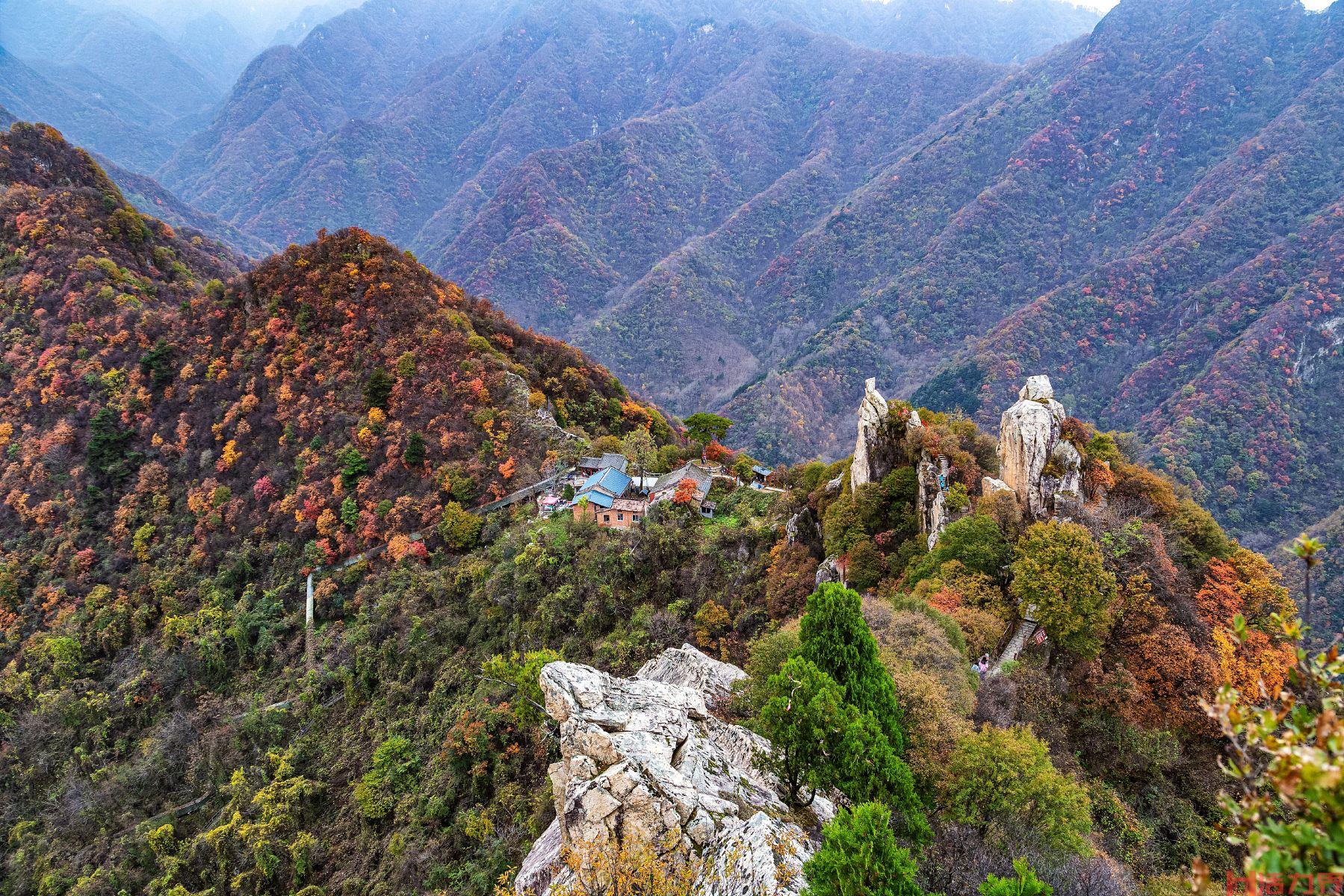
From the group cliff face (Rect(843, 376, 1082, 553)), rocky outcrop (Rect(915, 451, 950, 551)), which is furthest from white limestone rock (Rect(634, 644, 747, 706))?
cliff face (Rect(843, 376, 1082, 553))

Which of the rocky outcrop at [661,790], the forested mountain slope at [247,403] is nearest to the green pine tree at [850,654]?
the rocky outcrop at [661,790]

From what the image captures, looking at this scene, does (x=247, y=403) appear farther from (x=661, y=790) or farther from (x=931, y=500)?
(x=931, y=500)

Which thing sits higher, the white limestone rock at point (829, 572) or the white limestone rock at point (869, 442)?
the white limestone rock at point (869, 442)

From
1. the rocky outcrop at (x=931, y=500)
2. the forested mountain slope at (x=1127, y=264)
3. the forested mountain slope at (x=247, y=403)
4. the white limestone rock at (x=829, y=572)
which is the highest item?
the forested mountain slope at (x=1127, y=264)

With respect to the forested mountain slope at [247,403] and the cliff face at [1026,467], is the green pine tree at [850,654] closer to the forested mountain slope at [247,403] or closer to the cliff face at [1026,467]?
the cliff face at [1026,467]

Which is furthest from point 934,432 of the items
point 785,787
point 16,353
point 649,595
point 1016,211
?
point 1016,211

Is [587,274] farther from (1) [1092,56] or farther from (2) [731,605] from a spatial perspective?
(2) [731,605]

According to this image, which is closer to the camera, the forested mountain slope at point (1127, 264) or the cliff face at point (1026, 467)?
the cliff face at point (1026, 467)
